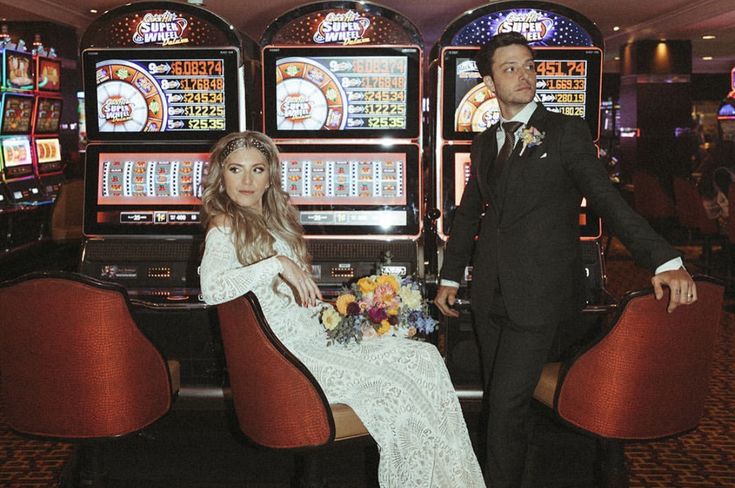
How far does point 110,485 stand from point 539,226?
6.46 ft

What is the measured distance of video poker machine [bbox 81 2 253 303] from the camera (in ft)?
11.0

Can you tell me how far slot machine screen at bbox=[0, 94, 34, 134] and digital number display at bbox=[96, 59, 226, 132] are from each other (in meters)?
4.88

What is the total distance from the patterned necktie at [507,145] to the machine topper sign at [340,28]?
1123 mm

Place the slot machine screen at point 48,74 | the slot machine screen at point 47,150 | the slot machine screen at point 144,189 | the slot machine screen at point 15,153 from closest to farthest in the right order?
the slot machine screen at point 144,189, the slot machine screen at point 15,153, the slot machine screen at point 48,74, the slot machine screen at point 47,150

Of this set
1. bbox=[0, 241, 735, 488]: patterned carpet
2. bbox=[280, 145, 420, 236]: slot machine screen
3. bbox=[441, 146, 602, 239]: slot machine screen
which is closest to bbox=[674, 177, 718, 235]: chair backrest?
bbox=[0, 241, 735, 488]: patterned carpet

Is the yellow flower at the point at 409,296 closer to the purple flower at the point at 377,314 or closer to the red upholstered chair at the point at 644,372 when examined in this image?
the purple flower at the point at 377,314

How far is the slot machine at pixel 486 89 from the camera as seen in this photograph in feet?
10.8

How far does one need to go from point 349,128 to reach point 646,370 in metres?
1.69

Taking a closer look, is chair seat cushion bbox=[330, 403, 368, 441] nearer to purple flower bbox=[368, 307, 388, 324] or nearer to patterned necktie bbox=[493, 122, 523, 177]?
purple flower bbox=[368, 307, 388, 324]

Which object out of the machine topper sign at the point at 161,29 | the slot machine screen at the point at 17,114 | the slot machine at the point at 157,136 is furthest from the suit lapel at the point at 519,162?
the slot machine screen at the point at 17,114

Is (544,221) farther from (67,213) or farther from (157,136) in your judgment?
(67,213)

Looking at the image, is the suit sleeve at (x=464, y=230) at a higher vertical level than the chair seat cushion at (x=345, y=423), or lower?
higher

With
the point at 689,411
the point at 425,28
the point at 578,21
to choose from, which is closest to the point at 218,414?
the point at 689,411

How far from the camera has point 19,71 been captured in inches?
308
